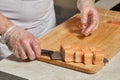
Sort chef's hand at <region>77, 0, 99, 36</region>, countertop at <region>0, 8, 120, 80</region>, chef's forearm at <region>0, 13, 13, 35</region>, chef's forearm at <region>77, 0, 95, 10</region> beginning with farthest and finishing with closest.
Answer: chef's forearm at <region>77, 0, 95, 10</region>
chef's hand at <region>77, 0, 99, 36</region>
chef's forearm at <region>0, 13, 13, 35</region>
countertop at <region>0, 8, 120, 80</region>

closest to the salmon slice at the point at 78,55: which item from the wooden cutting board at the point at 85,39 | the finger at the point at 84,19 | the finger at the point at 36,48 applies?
the wooden cutting board at the point at 85,39

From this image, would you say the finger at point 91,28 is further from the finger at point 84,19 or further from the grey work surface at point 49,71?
the grey work surface at point 49,71

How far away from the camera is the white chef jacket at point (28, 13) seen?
115 cm

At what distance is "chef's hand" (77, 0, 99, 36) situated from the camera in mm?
1071

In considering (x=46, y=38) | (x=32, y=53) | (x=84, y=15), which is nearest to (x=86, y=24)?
(x=84, y=15)

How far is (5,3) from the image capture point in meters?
1.14

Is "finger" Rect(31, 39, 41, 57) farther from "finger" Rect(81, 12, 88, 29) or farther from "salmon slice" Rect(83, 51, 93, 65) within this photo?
"finger" Rect(81, 12, 88, 29)

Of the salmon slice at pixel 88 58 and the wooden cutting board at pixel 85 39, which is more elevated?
the wooden cutting board at pixel 85 39

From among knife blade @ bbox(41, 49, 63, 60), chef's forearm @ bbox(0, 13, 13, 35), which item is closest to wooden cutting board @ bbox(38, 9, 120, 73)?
knife blade @ bbox(41, 49, 63, 60)

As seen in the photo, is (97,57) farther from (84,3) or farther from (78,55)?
(84,3)

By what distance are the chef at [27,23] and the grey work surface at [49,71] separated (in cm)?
3

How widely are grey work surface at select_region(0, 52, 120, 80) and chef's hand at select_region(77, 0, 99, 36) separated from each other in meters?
0.20

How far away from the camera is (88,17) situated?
3.81ft

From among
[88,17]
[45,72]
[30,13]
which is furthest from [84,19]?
[45,72]
